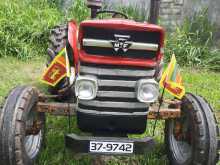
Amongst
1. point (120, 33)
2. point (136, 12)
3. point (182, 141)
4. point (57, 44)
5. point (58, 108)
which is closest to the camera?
point (120, 33)

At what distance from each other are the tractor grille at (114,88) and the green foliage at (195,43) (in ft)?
17.6

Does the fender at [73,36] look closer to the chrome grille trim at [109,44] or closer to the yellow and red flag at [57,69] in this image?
the yellow and red flag at [57,69]

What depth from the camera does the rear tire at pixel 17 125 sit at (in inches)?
155

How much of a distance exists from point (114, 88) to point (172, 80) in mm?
646

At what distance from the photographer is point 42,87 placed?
6938mm

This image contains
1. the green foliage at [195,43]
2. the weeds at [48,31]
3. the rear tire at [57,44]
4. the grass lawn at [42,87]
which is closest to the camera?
the grass lawn at [42,87]

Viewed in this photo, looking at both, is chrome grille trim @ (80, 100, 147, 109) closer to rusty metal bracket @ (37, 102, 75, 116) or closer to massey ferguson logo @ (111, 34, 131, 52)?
rusty metal bracket @ (37, 102, 75, 116)

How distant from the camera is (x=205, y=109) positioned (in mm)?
4363

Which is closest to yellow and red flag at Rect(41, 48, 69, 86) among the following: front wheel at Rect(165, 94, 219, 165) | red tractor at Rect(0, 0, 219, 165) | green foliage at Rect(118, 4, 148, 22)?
red tractor at Rect(0, 0, 219, 165)

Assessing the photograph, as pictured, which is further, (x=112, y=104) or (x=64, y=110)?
(x=64, y=110)

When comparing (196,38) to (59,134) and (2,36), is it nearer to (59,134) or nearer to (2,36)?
(2,36)

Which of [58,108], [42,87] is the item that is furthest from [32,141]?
[42,87]

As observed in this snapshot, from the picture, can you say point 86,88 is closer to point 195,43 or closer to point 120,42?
point 120,42

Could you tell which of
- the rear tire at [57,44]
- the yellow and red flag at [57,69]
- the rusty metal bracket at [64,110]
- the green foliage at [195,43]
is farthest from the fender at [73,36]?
the green foliage at [195,43]
